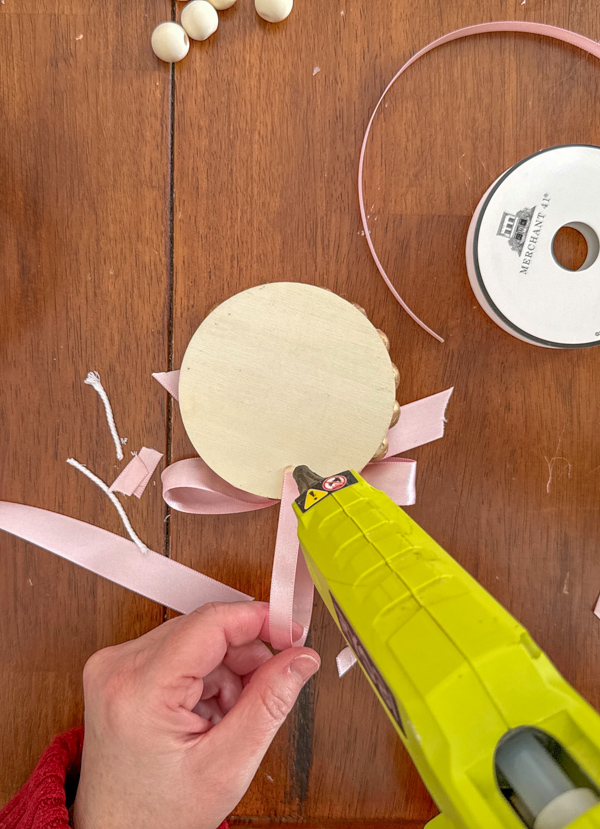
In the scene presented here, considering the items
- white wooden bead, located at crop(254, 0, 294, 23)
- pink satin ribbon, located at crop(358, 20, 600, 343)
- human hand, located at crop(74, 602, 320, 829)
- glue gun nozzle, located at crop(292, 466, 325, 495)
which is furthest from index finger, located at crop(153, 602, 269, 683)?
white wooden bead, located at crop(254, 0, 294, 23)

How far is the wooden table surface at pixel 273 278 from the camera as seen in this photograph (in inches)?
20.0

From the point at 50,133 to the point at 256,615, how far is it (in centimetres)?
45

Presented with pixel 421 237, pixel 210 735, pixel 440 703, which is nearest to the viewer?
pixel 440 703

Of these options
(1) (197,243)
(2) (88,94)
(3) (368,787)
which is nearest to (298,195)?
(1) (197,243)

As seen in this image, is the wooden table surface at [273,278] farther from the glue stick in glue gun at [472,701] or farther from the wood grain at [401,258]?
A: the glue stick in glue gun at [472,701]

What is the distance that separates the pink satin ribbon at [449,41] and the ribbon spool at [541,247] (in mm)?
73

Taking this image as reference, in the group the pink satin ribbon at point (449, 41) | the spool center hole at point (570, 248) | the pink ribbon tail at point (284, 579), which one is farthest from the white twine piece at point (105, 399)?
the spool center hole at point (570, 248)

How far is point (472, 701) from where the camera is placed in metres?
0.25

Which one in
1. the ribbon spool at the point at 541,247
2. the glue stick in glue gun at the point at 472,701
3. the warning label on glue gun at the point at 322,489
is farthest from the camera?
the ribbon spool at the point at 541,247

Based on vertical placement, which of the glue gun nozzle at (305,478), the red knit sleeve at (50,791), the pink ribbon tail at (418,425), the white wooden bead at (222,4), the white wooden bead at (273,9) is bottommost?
the red knit sleeve at (50,791)

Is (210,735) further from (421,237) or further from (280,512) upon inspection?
(421,237)

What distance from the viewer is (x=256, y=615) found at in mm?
457

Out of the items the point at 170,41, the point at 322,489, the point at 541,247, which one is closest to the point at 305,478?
the point at 322,489

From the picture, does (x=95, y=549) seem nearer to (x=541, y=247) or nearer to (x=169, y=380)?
(x=169, y=380)
